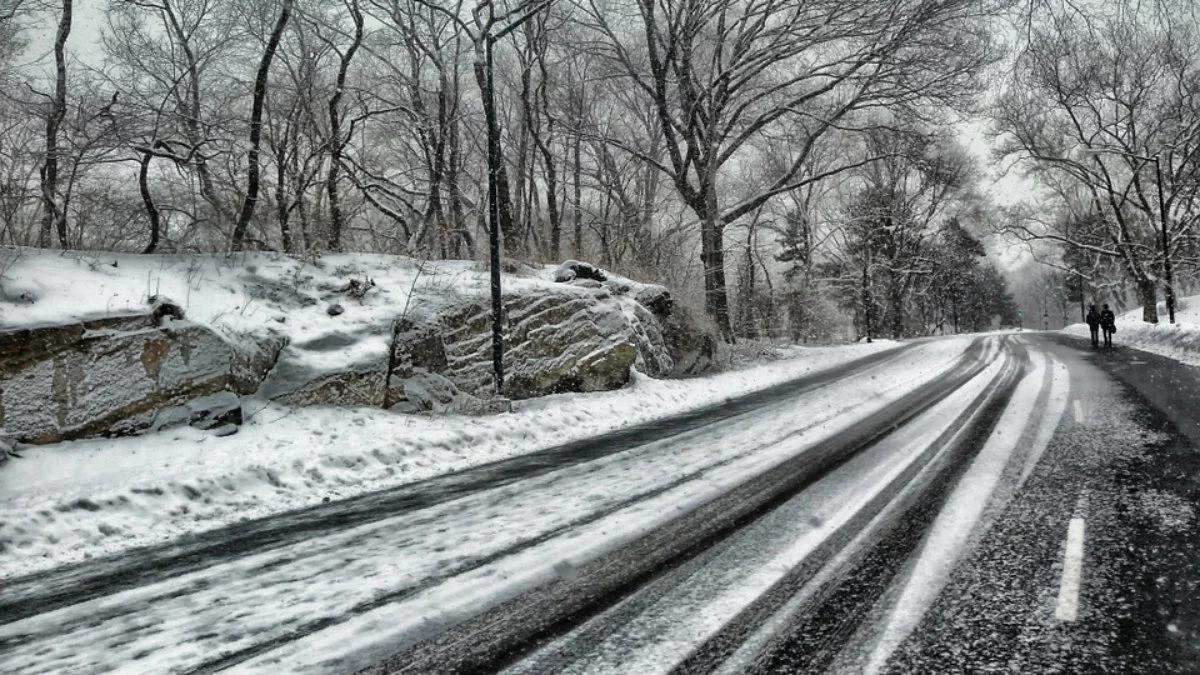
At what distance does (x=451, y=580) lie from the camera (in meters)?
3.73

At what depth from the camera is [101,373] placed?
7320 mm

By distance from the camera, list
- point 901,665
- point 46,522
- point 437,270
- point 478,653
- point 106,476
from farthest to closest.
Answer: point 437,270 → point 106,476 → point 46,522 → point 478,653 → point 901,665

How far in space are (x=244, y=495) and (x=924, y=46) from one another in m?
18.9

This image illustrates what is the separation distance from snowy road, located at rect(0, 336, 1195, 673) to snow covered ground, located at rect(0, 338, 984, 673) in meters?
0.02

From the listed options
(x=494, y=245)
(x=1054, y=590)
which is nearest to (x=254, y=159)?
(x=494, y=245)

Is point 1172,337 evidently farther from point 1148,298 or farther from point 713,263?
point 713,263

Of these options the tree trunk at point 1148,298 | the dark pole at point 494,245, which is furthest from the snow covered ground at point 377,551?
the tree trunk at point 1148,298

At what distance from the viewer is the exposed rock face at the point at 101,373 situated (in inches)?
266

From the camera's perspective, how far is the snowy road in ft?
9.30

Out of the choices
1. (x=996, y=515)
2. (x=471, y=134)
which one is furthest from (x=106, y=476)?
(x=471, y=134)

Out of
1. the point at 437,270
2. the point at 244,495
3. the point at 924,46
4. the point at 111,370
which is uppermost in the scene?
the point at 924,46

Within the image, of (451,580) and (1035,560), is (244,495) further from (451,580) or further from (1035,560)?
(1035,560)

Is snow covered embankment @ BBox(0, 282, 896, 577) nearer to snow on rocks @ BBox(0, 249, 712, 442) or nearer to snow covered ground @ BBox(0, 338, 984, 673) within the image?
snow covered ground @ BBox(0, 338, 984, 673)

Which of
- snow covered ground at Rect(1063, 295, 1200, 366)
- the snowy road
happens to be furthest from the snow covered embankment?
snow covered ground at Rect(1063, 295, 1200, 366)
